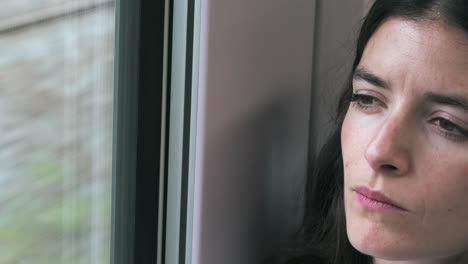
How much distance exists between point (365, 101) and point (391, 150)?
0.38 ft

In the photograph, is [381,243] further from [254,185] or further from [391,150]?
[254,185]

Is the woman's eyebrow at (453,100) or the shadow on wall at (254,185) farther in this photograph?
the shadow on wall at (254,185)

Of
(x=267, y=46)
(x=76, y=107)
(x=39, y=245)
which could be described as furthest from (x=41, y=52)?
(x=267, y=46)

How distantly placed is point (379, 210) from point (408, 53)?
19 cm

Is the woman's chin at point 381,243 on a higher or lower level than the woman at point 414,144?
lower

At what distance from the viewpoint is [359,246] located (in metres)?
0.89

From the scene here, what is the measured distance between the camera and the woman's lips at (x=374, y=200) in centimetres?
87

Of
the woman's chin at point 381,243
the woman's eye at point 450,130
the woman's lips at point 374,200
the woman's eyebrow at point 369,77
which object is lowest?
the woman's chin at point 381,243

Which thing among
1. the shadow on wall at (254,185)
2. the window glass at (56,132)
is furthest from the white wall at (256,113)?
the window glass at (56,132)

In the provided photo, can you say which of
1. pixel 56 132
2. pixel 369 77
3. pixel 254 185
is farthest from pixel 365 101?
pixel 56 132

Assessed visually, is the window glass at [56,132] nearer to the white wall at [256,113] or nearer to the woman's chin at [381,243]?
the white wall at [256,113]

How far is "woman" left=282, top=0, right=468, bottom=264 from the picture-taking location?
0.86m

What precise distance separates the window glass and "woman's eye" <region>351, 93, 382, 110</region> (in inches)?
13.0

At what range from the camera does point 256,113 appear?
3.68 feet
